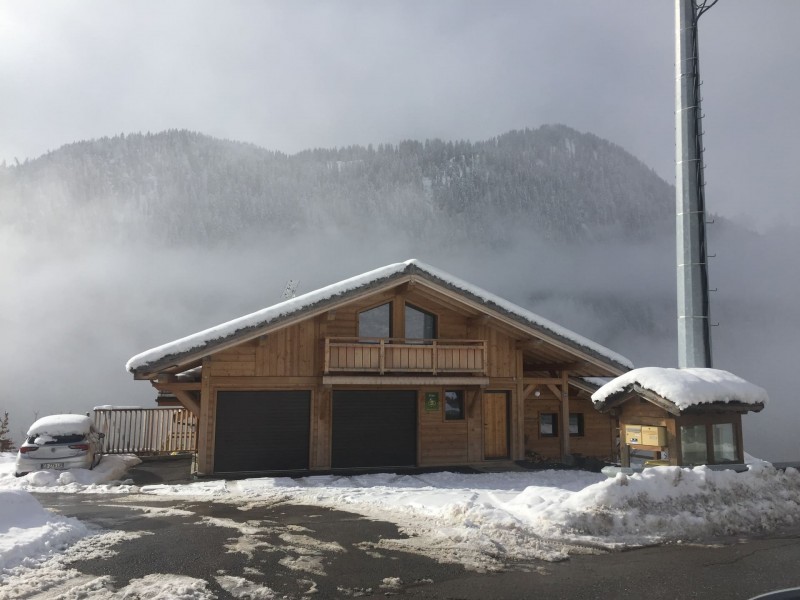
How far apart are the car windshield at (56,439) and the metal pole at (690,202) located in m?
17.1

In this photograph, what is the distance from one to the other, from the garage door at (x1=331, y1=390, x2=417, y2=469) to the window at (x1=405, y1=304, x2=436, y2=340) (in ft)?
6.54

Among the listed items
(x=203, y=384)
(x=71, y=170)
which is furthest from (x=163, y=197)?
(x=203, y=384)

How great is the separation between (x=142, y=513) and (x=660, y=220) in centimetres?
17092

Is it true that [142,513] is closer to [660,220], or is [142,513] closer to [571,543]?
[571,543]

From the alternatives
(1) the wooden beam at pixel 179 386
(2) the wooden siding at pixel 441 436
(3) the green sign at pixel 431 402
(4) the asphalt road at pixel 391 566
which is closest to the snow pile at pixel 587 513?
(4) the asphalt road at pixel 391 566

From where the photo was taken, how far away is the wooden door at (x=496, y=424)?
20.7m

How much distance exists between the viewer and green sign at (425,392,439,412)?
1931 centimetres

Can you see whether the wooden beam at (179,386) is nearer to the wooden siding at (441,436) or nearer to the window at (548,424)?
the wooden siding at (441,436)

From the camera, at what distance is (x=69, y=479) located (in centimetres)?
1492

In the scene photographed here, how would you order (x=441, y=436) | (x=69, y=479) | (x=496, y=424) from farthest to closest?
(x=496, y=424) < (x=441, y=436) < (x=69, y=479)

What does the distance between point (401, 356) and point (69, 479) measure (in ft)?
31.7

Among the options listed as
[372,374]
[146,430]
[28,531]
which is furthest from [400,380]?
[28,531]

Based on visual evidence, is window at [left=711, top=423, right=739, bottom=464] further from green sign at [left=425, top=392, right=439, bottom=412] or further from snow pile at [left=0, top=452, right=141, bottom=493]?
snow pile at [left=0, top=452, right=141, bottom=493]

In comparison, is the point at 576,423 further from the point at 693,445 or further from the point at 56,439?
the point at 56,439
